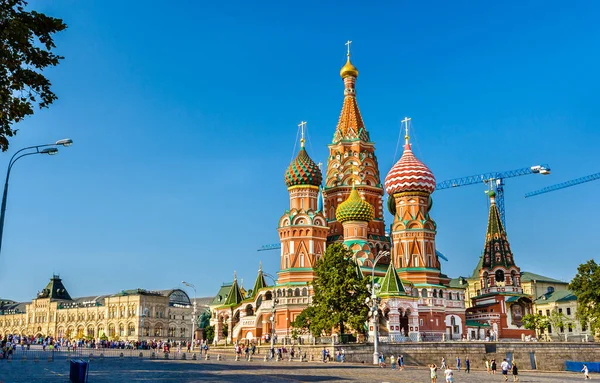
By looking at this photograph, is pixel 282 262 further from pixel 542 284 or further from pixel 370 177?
pixel 542 284

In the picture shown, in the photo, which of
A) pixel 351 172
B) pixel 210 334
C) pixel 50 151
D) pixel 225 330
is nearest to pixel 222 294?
pixel 210 334

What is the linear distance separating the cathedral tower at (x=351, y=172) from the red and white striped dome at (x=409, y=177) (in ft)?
15.7

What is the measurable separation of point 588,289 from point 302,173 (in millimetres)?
31599

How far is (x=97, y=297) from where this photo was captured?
13762 centimetres

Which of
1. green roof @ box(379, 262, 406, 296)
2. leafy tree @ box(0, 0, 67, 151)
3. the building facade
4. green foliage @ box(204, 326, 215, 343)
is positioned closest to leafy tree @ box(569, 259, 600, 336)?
green roof @ box(379, 262, 406, 296)

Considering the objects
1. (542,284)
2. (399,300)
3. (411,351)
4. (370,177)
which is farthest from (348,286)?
(542,284)

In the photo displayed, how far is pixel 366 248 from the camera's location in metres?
70.7

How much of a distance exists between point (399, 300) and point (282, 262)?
1409 centimetres

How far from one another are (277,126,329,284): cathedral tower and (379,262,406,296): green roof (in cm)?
832

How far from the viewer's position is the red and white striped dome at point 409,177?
239 feet

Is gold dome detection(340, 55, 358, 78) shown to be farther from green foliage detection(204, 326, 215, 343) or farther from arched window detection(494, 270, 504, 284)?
green foliage detection(204, 326, 215, 343)

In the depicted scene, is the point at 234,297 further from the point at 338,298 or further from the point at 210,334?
the point at 338,298

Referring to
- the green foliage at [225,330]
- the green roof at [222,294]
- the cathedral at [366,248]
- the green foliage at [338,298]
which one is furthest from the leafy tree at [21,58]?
the green roof at [222,294]

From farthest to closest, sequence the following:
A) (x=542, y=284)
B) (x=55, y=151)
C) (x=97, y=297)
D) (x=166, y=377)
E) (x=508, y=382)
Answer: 1. (x=97, y=297)
2. (x=542, y=284)
3. (x=508, y=382)
4. (x=166, y=377)
5. (x=55, y=151)
